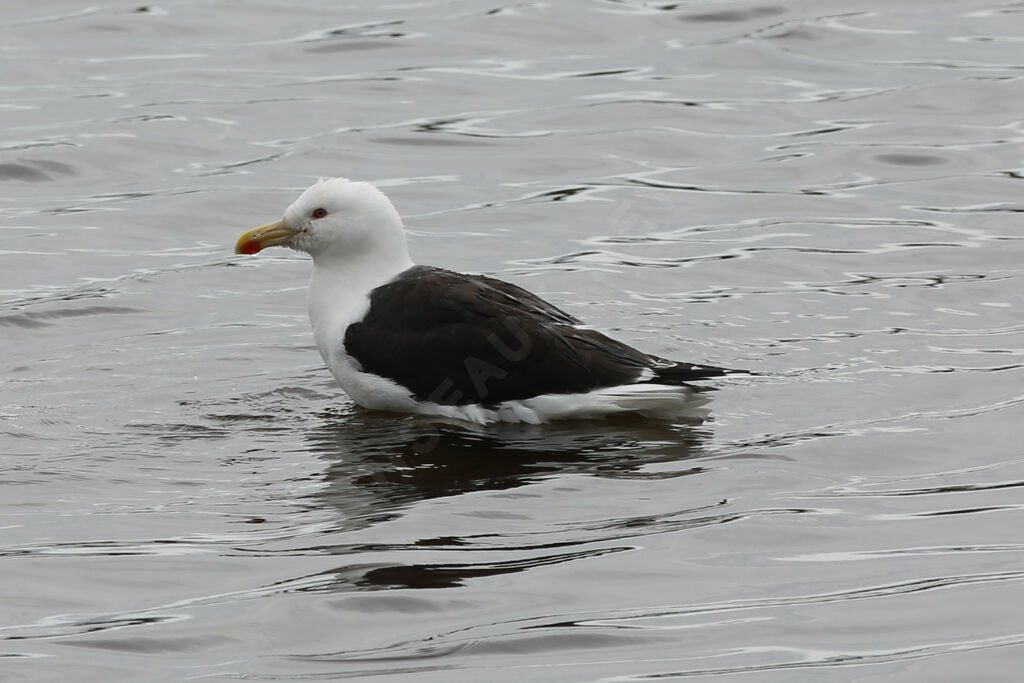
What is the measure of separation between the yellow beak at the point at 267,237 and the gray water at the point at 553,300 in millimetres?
842

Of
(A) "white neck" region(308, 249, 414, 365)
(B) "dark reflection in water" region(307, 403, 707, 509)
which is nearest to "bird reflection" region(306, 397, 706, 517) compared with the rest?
(B) "dark reflection in water" region(307, 403, 707, 509)

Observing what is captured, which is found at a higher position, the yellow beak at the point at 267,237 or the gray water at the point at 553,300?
the yellow beak at the point at 267,237

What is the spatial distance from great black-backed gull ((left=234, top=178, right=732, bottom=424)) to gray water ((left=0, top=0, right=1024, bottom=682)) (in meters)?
0.20

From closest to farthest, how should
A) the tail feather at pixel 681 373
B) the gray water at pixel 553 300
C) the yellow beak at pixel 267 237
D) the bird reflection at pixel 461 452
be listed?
1. the gray water at pixel 553 300
2. the bird reflection at pixel 461 452
3. the tail feather at pixel 681 373
4. the yellow beak at pixel 267 237

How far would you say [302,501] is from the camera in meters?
8.55

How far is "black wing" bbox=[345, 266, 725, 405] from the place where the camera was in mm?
9609

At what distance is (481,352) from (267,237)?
1.65 metres

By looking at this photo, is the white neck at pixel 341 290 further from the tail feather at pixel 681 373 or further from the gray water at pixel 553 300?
the tail feather at pixel 681 373

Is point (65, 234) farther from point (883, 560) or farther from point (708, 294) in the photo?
point (883, 560)

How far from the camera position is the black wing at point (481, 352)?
9609 mm

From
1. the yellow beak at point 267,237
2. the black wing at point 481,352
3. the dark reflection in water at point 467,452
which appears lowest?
the dark reflection in water at point 467,452

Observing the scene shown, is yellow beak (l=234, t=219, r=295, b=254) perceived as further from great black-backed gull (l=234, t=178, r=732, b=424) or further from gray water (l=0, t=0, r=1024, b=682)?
gray water (l=0, t=0, r=1024, b=682)

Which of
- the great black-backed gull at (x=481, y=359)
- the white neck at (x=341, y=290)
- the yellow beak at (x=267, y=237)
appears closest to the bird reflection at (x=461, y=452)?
the great black-backed gull at (x=481, y=359)

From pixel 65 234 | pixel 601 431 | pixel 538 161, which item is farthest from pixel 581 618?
pixel 538 161
